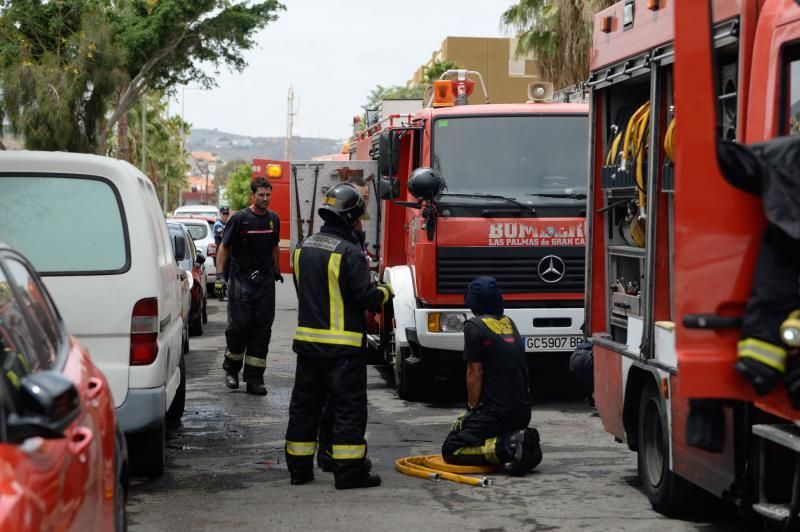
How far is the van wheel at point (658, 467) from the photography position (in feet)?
22.6

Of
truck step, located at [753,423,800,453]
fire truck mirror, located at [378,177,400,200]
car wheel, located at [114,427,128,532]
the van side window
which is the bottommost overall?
car wheel, located at [114,427,128,532]

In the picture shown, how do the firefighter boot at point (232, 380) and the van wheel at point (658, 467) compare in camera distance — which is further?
the firefighter boot at point (232, 380)

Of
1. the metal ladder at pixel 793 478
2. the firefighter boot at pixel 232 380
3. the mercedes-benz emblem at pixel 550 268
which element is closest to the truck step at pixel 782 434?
the metal ladder at pixel 793 478

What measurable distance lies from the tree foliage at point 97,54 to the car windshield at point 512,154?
2030 cm

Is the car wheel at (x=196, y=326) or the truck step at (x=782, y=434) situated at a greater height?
the truck step at (x=782, y=434)

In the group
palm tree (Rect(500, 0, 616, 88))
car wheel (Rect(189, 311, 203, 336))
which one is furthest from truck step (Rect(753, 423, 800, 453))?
palm tree (Rect(500, 0, 616, 88))

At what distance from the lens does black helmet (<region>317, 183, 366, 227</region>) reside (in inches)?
320

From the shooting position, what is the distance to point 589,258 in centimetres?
847

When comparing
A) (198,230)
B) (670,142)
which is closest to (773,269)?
(670,142)

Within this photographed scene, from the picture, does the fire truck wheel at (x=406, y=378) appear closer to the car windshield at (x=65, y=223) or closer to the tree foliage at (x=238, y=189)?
the car windshield at (x=65, y=223)

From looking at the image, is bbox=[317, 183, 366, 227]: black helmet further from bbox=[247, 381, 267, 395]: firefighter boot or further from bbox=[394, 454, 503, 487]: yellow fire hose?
bbox=[247, 381, 267, 395]: firefighter boot

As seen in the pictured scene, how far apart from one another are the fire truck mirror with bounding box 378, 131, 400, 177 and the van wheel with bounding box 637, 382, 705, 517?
183 inches

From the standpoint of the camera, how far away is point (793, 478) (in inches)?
217

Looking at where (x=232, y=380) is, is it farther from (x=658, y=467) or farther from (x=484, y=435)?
(x=658, y=467)
